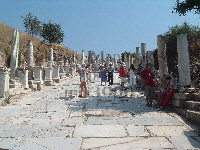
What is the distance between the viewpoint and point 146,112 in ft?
20.7

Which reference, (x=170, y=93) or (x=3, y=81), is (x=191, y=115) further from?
(x=3, y=81)

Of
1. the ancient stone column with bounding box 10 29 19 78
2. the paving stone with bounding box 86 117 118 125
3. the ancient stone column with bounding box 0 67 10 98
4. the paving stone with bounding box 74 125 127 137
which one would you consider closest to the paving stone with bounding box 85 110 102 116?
the paving stone with bounding box 86 117 118 125

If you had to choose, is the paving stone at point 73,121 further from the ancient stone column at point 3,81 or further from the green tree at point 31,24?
the green tree at point 31,24

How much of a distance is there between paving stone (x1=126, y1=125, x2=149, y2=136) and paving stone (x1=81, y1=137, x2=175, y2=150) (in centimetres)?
23

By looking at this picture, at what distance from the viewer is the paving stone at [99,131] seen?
13.6 feet

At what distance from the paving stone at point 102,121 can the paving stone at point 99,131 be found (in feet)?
0.86

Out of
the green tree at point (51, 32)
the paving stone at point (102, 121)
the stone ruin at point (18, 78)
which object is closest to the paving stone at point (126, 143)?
the paving stone at point (102, 121)

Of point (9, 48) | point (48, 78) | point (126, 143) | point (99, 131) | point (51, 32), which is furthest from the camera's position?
point (51, 32)

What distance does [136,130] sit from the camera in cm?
448

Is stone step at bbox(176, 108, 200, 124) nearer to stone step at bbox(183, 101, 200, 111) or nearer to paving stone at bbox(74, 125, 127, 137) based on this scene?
stone step at bbox(183, 101, 200, 111)

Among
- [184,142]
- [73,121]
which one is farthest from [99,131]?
[184,142]

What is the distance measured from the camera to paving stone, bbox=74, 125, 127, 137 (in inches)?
164

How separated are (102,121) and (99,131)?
805mm

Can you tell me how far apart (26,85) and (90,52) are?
3794 cm
